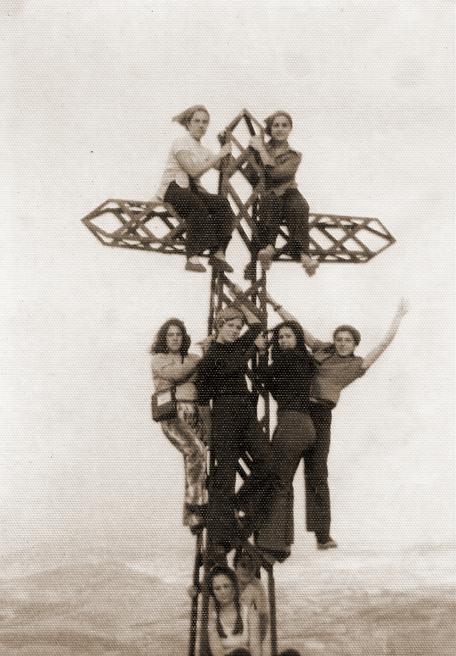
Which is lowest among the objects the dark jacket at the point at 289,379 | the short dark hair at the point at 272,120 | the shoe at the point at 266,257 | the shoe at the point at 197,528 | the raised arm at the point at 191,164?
the shoe at the point at 197,528

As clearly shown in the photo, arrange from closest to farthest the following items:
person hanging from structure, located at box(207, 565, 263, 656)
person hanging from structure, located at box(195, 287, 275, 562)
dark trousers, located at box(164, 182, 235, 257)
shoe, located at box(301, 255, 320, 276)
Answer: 1. person hanging from structure, located at box(207, 565, 263, 656)
2. person hanging from structure, located at box(195, 287, 275, 562)
3. dark trousers, located at box(164, 182, 235, 257)
4. shoe, located at box(301, 255, 320, 276)

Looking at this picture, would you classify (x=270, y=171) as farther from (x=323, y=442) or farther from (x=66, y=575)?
(x=66, y=575)

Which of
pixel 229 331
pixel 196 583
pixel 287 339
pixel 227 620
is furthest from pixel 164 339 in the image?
pixel 227 620

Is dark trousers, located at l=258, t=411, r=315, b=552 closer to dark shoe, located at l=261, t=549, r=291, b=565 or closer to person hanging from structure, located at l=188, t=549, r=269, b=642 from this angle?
dark shoe, located at l=261, t=549, r=291, b=565

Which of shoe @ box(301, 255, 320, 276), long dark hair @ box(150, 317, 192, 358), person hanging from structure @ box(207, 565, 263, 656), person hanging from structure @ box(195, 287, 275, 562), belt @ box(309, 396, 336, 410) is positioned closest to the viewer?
person hanging from structure @ box(207, 565, 263, 656)

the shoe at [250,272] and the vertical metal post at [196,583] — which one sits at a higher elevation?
the shoe at [250,272]

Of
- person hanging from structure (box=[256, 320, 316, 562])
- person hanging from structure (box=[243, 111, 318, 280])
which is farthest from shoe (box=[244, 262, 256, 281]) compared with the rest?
person hanging from structure (box=[256, 320, 316, 562])

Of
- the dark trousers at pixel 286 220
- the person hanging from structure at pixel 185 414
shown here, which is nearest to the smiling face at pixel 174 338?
the person hanging from structure at pixel 185 414

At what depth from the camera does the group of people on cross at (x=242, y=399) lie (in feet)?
19.7

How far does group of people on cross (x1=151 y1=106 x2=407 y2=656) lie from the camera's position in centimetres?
602

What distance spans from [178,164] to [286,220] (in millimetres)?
839

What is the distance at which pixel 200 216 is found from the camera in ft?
20.9

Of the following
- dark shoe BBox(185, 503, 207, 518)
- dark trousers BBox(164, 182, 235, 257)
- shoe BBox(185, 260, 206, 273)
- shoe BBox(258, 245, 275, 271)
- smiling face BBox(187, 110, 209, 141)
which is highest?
smiling face BBox(187, 110, 209, 141)

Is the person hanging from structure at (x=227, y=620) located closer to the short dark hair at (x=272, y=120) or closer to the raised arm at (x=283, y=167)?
the raised arm at (x=283, y=167)
